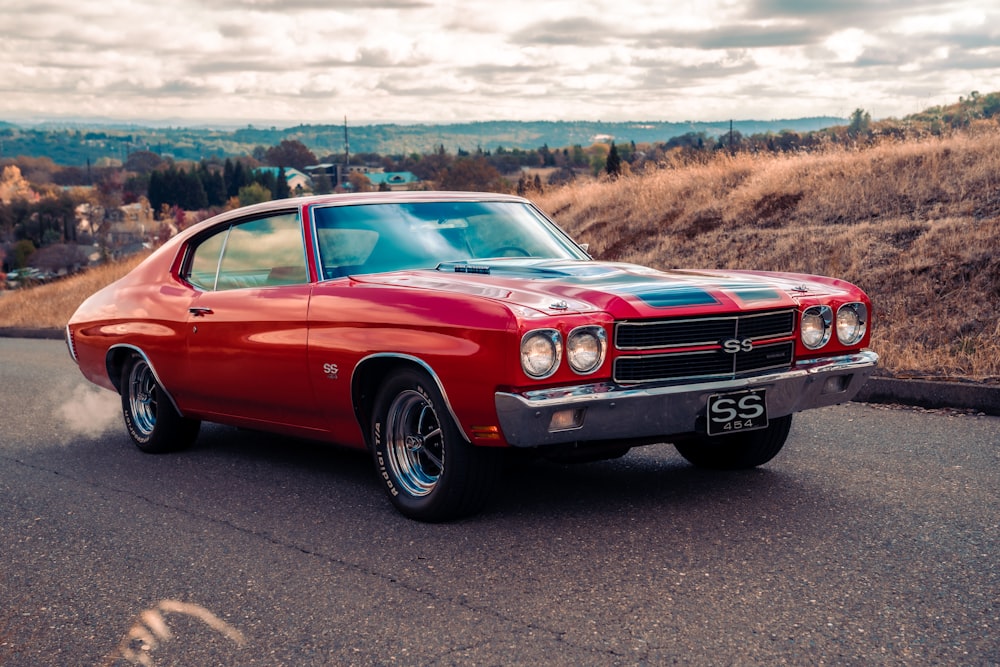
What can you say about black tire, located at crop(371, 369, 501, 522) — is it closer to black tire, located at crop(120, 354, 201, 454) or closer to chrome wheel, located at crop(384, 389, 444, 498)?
chrome wheel, located at crop(384, 389, 444, 498)

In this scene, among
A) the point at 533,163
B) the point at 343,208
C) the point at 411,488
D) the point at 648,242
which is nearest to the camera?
the point at 411,488

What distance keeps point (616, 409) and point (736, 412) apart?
59 cm

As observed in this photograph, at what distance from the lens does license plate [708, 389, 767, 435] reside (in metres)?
4.61

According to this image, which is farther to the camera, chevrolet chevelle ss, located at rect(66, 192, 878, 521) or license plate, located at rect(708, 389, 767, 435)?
license plate, located at rect(708, 389, 767, 435)

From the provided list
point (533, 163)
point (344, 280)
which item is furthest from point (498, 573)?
point (533, 163)

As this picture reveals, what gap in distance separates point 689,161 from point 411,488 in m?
15.2

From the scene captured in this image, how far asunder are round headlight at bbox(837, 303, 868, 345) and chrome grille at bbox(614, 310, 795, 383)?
0.36 m

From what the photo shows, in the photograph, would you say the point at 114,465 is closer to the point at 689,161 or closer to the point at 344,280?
the point at 344,280

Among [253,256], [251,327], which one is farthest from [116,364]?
[251,327]

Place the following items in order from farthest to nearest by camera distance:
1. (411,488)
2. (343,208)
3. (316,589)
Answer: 1. (343,208)
2. (411,488)
3. (316,589)

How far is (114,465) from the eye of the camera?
262 inches

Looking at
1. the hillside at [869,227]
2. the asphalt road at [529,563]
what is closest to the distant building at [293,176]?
the hillside at [869,227]

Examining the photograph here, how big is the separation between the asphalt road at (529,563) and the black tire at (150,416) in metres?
0.25

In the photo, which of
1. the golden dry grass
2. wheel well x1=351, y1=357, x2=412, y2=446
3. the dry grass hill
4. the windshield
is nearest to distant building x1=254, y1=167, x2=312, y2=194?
the golden dry grass
